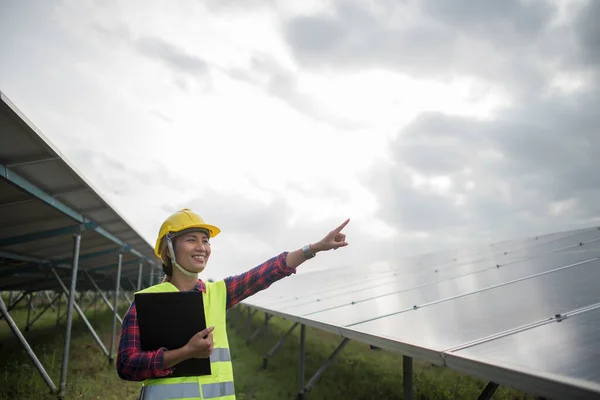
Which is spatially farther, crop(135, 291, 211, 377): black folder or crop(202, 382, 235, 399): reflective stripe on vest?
crop(202, 382, 235, 399): reflective stripe on vest

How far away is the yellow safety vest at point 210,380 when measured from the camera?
7.26 ft

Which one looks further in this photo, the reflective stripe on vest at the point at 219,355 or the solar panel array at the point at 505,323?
the reflective stripe on vest at the point at 219,355

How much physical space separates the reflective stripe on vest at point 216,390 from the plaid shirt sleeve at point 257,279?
579 mm

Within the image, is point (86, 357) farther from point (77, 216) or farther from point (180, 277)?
point (180, 277)

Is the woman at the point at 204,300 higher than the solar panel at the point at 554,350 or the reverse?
higher

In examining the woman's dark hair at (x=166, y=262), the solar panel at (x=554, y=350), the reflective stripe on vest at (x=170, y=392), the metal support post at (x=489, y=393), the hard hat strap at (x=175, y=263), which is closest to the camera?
the solar panel at (x=554, y=350)

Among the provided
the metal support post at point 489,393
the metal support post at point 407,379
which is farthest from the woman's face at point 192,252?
the metal support post at point 407,379

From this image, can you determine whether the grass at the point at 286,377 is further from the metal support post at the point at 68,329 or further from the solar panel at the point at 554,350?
the solar panel at the point at 554,350

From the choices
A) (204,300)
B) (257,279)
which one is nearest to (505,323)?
(257,279)

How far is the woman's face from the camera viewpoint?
104 inches

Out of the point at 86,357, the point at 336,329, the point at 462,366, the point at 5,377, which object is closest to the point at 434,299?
the point at 336,329

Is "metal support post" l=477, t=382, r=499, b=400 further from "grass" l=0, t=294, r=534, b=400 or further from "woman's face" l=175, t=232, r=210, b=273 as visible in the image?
"grass" l=0, t=294, r=534, b=400

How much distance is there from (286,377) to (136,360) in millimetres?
7653

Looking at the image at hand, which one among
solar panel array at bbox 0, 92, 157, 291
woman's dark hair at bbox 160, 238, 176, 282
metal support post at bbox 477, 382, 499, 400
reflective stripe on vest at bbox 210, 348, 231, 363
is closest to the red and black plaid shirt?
woman's dark hair at bbox 160, 238, 176, 282
